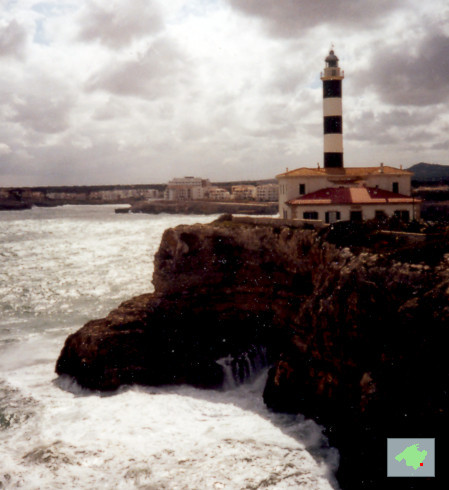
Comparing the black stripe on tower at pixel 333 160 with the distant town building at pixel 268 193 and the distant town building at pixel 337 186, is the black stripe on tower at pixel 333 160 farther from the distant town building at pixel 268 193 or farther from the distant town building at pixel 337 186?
the distant town building at pixel 268 193

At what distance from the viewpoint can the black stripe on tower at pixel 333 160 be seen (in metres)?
40.5

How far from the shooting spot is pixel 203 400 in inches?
787

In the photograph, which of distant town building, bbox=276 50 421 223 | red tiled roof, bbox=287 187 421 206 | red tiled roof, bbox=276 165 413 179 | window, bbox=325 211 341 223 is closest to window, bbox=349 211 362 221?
distant town building, bbox=276 50 421 223

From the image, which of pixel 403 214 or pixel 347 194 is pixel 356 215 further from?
pixel 403 214

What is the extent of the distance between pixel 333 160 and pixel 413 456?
101 ft

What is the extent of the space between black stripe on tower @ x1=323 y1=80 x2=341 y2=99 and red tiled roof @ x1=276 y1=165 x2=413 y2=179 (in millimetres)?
6679

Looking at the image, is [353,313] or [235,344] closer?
[353,313]

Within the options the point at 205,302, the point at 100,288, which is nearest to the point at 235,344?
the point at 205,302

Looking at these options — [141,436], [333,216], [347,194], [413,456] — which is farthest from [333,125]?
[413,456]

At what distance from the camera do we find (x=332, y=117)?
40.9 m

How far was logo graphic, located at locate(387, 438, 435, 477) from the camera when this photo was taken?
12.3m

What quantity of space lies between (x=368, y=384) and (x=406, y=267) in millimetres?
3675

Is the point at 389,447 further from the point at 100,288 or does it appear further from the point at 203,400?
the point at 100,288

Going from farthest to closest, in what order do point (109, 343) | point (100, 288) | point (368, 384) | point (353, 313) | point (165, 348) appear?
point (100, 288) → point (165, 348) → point (109, 343) → point (353, 313) → point (368, 384)
